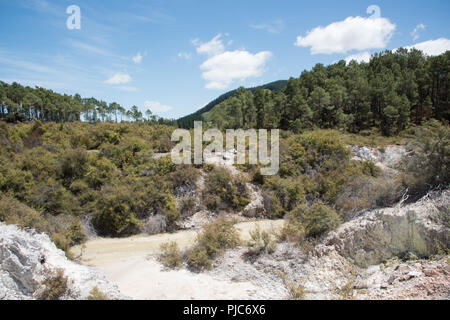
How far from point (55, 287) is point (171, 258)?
3590mm

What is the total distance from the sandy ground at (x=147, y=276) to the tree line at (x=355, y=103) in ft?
79.3

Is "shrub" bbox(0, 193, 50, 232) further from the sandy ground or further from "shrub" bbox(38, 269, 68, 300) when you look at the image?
"shrub" bbox(38, 269, 68, 300)

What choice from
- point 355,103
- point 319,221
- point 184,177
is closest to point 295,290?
point 319,221

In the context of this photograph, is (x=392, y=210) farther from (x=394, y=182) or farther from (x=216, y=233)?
(x=216, y=233)

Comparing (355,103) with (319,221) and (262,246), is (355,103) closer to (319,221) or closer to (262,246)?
(319,221)

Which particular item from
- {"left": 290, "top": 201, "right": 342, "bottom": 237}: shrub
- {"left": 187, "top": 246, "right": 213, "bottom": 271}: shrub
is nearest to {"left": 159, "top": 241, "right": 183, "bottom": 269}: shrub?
{"left": 187, "top": 246, "right": 213, "bottom": 271}: shrub

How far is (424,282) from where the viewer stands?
5621mm

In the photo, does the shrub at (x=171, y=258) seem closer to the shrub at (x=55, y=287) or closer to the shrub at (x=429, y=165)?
the shrub at (x=55, y=287)

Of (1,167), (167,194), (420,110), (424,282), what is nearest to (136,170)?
(167,194)

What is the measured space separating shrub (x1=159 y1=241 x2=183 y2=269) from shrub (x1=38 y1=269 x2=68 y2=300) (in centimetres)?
323

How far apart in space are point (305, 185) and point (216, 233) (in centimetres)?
845

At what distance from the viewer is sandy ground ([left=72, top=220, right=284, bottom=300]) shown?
7391mm

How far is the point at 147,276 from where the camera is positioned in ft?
27.7

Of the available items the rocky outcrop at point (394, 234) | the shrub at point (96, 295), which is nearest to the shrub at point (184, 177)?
the shrub at point (96, 295)
